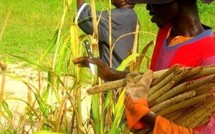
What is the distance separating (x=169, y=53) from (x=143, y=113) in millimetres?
313

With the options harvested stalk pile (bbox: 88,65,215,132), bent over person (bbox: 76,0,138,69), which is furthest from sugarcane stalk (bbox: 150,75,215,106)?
bent over person (bbox: 76,0,138,69)

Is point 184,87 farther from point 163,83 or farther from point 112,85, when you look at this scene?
point 112,85

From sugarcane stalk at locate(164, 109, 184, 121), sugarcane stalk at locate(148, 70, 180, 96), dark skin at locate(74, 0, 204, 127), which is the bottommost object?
sugarcane stalk at locate(164, 109, 184, 121)

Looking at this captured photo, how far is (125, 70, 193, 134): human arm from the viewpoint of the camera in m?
1.98

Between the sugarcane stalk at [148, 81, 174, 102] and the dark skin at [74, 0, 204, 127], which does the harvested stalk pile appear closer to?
the sugarcane stalk at [148, 81, 174, 102]

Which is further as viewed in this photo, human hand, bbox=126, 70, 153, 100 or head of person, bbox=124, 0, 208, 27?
head of person, bbox=124, 0, 208, 27

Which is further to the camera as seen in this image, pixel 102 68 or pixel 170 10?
pixel 102 68

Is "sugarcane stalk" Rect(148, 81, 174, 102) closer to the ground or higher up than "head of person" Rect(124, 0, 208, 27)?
closer to the ground

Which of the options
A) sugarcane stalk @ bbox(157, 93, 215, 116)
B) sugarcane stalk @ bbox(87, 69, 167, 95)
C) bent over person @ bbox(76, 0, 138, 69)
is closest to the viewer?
sugarcane stalk @ bbox(157, 93, 215, 116)

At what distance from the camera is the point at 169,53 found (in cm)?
221

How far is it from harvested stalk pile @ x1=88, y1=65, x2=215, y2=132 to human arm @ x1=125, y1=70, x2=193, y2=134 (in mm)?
26

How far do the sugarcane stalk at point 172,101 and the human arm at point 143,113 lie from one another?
1.0 inches

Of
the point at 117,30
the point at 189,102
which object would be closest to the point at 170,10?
the point at 189,102

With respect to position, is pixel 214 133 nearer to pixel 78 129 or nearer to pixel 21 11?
pixel 78 129
